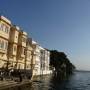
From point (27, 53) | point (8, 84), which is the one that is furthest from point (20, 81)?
point (27, 53)

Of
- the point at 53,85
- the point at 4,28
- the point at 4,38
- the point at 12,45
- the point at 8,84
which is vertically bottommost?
the point at 53,85

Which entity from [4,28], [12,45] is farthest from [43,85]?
[4,28]

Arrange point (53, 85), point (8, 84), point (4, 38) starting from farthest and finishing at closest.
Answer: point (53, 85) < point (4, 38) < point (8, 84)

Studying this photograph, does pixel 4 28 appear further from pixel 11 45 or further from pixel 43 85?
pixel 43 85

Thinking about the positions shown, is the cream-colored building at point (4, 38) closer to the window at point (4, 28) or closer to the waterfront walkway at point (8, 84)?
the window at point (4, 28)

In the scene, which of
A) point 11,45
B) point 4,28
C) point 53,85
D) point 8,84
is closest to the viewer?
point 8,84

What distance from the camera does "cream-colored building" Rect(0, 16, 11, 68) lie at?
51.9 metres

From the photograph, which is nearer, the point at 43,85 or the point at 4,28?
the point at 4,28

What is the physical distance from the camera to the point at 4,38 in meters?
53.8

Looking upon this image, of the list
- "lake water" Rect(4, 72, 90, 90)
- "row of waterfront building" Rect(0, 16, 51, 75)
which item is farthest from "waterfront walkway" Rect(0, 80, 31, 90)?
"row of waterfront building" Rect(0, 16, 51, 75)

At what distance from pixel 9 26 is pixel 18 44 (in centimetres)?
914

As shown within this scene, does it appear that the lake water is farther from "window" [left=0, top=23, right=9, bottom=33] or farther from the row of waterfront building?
"window" [left=0, top=23, right=9, bottom=33]

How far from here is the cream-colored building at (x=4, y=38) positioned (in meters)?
51.9

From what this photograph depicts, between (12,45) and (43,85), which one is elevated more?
(12,45)
